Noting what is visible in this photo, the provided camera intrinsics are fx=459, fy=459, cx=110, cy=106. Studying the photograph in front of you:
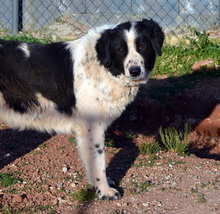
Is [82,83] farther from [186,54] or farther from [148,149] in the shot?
[186,54]

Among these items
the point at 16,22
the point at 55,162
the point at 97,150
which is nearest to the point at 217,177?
the point at 97,150

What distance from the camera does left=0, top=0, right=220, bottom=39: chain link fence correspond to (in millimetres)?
7828

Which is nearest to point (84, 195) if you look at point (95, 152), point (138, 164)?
point (95, 152)

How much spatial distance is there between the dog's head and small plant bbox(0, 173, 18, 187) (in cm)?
133

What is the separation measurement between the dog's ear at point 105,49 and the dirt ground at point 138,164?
44.0 inches

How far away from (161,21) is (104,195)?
4660mm

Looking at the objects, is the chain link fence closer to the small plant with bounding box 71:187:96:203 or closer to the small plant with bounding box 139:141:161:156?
the small plant with bounding box 139:141:161:156

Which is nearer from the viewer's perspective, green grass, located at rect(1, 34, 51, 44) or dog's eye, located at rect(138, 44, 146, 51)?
dog's eye, located at rect(138, 44, 146, 51)

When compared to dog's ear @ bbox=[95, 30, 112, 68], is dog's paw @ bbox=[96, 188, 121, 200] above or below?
below

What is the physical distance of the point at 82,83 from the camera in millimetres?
3959

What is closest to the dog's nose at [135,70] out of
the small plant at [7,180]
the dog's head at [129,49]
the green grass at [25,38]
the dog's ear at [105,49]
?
the dog's head at [129,49]

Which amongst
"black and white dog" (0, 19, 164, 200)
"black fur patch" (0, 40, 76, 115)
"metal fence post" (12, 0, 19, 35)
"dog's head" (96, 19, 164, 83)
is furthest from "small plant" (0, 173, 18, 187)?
"metal fence post" (12, 0, 19, 35)

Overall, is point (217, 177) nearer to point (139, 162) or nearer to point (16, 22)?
point (139, 162)

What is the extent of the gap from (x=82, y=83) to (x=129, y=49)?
0.51 meters
